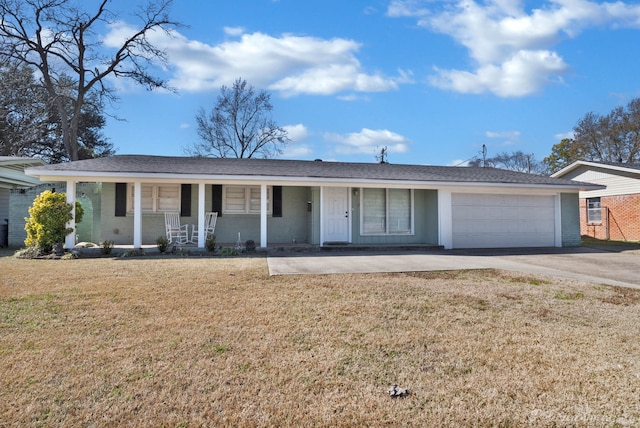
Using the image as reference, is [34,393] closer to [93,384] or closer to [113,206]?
[93,384]

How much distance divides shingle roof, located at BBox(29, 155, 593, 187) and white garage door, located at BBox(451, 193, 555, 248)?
69cm

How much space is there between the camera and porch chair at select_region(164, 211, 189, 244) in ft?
38.2

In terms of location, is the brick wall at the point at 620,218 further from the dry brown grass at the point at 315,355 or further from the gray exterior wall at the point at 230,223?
the gray exterior wall at the point at 230,223

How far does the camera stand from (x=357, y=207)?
12523 millimetres

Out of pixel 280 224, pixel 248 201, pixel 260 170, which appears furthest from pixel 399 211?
pixel 248 201

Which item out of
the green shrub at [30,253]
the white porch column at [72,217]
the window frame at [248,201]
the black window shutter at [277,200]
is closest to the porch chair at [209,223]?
the window frame at [248,201]

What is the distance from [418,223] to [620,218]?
11590mm

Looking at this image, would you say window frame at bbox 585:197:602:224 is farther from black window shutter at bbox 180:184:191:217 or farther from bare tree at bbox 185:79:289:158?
bare tree at bbox 185:79:289:158

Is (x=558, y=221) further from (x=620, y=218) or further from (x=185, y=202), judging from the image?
(x=185, y=202)

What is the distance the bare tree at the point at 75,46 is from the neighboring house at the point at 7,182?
7.76 m

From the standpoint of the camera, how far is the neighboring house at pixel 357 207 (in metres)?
12.0

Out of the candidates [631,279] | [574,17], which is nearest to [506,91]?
[574,17]

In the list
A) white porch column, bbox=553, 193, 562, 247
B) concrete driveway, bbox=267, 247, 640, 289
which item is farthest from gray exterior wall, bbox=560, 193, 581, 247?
concrete driveway, bbox=267, 247, 640, 289

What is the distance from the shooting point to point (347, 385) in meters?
2.96
